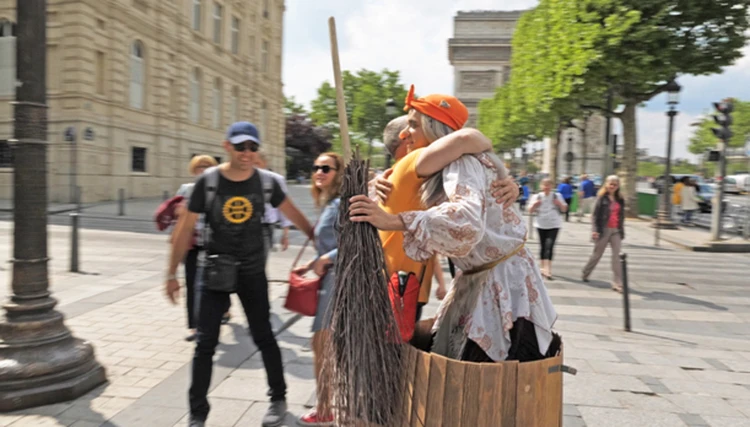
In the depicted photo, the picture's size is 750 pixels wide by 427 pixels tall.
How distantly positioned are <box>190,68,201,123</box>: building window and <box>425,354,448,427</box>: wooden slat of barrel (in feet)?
95.0

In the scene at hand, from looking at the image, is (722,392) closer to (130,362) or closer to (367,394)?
(367,394)

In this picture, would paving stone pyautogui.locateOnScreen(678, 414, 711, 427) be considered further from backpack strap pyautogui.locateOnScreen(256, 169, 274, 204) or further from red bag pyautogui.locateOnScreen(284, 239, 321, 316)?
backpack strap pyautogui.locateOnScreen(256, 169, 274, 204)

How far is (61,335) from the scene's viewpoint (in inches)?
152

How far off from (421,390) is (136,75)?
2525 cm

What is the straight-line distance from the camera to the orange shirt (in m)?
2.17

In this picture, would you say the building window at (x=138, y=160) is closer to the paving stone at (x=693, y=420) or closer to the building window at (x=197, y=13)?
the building window at (x=197, y=13)

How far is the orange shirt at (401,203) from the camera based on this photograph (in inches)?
85.3

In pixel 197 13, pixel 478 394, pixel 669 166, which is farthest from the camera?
pixel 197 13

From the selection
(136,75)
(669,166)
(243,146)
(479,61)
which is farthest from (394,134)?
(479,61)

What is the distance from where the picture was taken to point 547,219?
9469 mm

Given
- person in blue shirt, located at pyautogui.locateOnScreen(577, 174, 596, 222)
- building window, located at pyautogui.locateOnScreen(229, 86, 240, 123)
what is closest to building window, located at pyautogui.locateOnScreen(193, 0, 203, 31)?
building window, located at pyautogui.locateOnScreen(229, 86, 240, 123)

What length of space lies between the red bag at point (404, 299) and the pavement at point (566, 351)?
5.38 feet

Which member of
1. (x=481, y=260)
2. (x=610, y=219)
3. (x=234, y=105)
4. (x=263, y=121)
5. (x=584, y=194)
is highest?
(x=234, y=105)

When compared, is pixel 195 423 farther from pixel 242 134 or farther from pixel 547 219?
pixel 547 219
